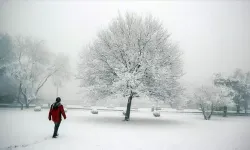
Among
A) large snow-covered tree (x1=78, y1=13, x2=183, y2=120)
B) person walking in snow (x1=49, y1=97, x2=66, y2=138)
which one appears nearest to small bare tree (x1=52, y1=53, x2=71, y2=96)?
large snow-covered tree (x1=78, y1=13, x2=183, y2=120)

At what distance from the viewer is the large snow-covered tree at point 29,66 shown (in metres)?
41.0

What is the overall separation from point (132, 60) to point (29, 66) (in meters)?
29.8

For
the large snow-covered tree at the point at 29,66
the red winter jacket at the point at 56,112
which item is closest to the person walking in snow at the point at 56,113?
the red winter jacket at the point at 56,112

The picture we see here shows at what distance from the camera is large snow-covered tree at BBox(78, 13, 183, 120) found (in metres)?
21.3

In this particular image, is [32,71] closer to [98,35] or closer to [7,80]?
[7,80]

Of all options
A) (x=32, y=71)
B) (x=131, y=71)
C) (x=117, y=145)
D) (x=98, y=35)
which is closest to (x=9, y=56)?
(x=32, y=71)

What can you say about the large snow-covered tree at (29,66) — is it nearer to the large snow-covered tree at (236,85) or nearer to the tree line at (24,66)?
the tree line at (24,66)

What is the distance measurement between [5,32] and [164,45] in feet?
118

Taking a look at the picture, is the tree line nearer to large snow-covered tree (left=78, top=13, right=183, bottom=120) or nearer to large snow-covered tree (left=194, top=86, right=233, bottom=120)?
large snow-covered tree (left=78, top=13, right=183, bottom=120)

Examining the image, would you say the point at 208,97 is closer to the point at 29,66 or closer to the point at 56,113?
the point at 56,113

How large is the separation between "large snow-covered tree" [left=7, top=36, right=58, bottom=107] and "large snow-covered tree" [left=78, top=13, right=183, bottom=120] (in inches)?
891

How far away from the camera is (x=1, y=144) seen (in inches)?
408

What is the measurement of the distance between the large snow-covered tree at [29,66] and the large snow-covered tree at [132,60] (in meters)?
22.6

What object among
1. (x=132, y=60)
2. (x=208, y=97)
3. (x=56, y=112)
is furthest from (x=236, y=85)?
(x=56, y=112)
